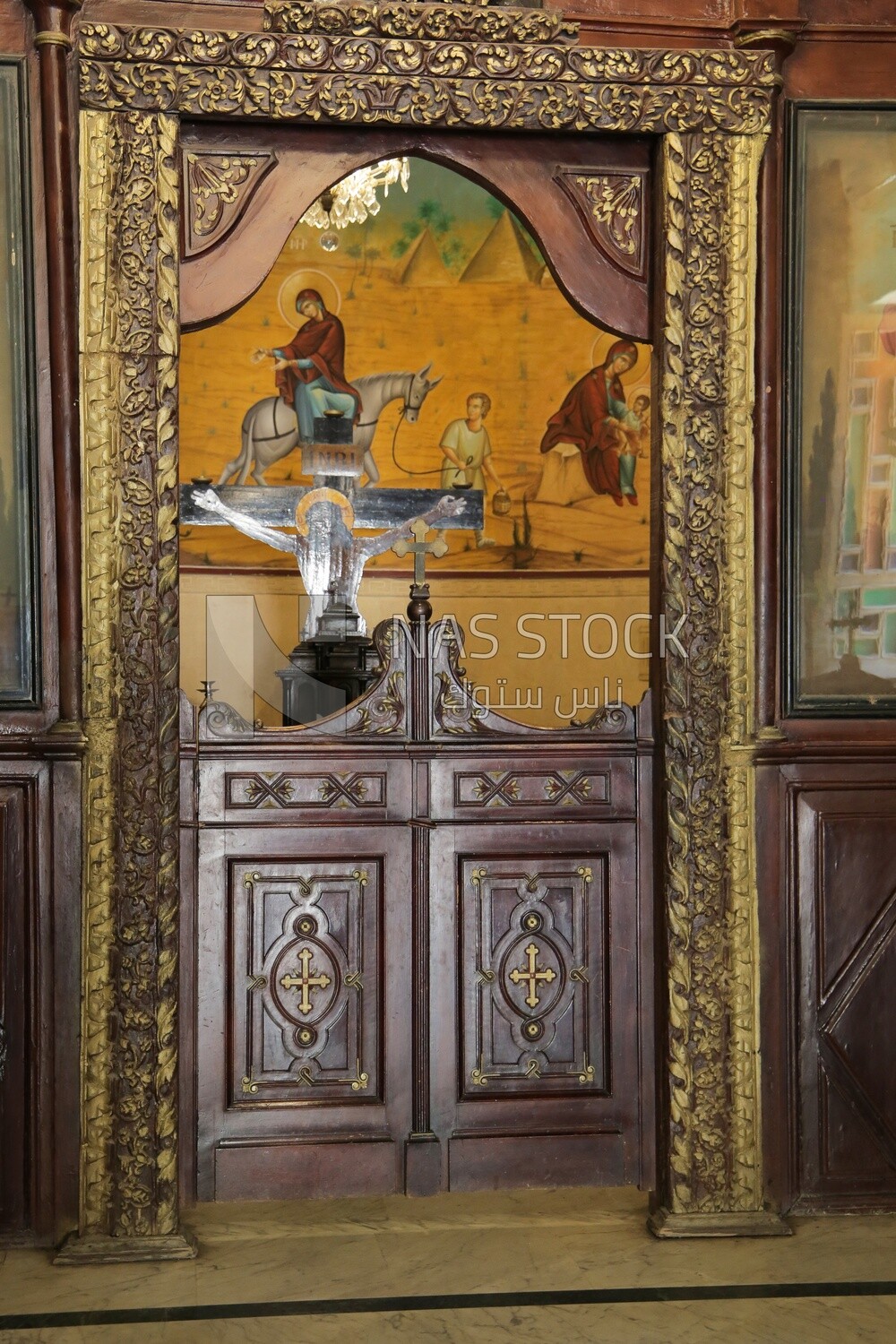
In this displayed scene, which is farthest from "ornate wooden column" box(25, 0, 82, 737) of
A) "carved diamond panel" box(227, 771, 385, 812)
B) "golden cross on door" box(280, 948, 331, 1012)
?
"golden cross on door" box(280, 948, 331, 1012)

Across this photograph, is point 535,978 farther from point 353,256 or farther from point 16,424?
point 353,256

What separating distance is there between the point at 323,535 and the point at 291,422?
353 centimetres

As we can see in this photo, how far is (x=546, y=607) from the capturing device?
9156 millimetres

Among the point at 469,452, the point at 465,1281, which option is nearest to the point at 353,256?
the point at 469,452

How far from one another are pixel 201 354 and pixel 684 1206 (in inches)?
252

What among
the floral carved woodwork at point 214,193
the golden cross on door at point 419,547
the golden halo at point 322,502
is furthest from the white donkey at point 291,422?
the floral carved woodwork at point 214,193

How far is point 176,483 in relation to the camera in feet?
12.7

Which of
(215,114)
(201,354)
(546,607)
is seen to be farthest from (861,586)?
(201,354)

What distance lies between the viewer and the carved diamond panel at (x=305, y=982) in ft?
13.2

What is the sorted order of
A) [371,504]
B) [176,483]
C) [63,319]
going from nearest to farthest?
[63,319] → [176,483] → [371,504]

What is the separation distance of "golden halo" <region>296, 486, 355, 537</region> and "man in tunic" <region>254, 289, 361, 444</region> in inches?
142

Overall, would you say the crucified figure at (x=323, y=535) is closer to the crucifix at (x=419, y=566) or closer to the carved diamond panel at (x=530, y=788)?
the crucifix at (x=419, y=566)

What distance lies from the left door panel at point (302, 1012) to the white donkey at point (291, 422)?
208 inches

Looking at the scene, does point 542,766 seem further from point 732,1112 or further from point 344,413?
point 344,413
